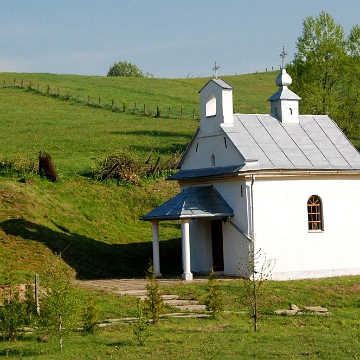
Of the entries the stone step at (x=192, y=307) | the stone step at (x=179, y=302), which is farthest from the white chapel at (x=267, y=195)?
the stone step at (x=192, y=307)

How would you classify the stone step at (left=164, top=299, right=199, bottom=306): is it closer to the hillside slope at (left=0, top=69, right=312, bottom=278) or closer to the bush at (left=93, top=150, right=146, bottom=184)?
the hillside slope at (left=0, top=69, right=312, bottom=278)

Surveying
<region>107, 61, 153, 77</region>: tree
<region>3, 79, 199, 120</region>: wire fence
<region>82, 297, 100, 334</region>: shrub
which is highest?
<region>107, 61, 153, 77</region>: tree

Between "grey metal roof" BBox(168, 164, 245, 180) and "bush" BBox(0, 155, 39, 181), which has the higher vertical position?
"bush" BBox(0, 155, 39, 181)

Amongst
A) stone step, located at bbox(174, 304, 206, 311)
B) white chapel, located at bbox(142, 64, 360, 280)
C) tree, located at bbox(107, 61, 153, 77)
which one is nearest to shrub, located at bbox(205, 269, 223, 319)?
stone step, located at bbox(174, 304, 206, 311)

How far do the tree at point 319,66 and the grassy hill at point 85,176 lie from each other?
817 centimetres

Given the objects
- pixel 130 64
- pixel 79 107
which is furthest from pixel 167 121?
pixel 130 64

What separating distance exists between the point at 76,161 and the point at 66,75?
44584mm

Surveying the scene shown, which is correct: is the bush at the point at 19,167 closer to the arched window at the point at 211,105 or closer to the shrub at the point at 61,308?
the arched window at the point at 211,105

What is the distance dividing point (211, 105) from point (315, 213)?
19.5 feet

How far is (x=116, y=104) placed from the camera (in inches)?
2790

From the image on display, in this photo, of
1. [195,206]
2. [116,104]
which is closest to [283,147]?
[195,206]

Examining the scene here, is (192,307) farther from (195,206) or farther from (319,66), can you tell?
(319,66)

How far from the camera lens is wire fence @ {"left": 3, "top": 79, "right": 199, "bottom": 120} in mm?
66325

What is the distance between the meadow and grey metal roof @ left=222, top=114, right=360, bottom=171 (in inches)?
183
